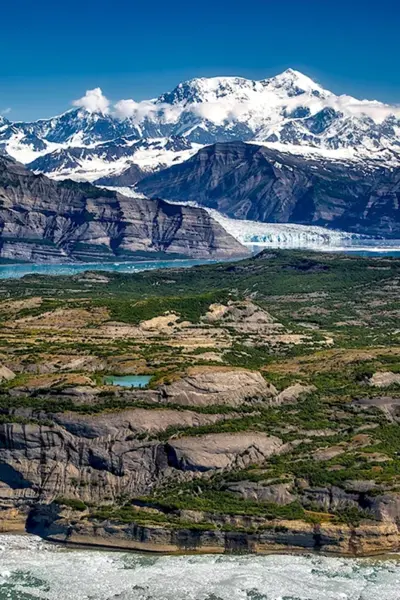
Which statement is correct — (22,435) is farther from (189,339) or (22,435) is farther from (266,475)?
(189,339)

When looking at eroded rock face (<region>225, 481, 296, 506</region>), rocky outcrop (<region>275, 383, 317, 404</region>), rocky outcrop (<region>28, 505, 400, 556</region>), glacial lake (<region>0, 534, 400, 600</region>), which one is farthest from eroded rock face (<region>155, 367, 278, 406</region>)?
glacial lake (<region>0, 534, 400, 600</region>)

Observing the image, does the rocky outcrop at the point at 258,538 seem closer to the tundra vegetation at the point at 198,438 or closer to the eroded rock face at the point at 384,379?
the tundra vegetation at the point at 198,438

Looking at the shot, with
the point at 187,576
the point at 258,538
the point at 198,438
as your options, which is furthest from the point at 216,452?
the point at 187,576

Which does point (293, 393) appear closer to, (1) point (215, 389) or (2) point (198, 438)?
(1) point (215, 389)

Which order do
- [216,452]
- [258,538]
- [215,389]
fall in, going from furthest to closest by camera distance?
[215,389]
[216,452]
[258,538]

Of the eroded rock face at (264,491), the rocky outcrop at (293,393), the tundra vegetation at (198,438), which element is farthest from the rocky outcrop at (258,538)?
the rocky outcrop at (293,393)

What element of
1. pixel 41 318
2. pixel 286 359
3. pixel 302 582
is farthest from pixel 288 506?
pixel 41 318
